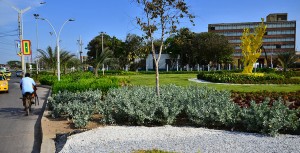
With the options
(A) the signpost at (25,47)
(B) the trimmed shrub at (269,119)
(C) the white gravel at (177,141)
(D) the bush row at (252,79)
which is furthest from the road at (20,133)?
(A) the signpost at (25,47)

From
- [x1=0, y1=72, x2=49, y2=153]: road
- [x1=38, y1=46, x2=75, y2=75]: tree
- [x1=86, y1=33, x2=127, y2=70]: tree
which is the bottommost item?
[x1=0, y1=72, x2=49, y2=153]: road

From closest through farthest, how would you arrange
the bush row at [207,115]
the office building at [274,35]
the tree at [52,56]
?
the bush row at [207,115] → the tree at [52,56] → the office building at [274,35]

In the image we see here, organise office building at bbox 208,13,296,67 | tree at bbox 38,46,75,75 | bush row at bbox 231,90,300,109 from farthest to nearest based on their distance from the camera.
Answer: office building at bbox 208,13,296,67 < tree at bbox 38,46,75,75 < bush row at bbox 231,90,300,109

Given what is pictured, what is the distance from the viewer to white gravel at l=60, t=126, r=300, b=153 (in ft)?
17.5

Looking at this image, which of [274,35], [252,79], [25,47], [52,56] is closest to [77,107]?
[252,79]

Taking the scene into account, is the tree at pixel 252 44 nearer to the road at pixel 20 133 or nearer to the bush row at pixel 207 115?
the bush row at pixel 207 115

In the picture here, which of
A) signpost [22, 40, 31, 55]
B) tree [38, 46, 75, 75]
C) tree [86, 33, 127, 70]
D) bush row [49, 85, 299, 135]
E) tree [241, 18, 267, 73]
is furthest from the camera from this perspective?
tree [86, 33, 127, 70]

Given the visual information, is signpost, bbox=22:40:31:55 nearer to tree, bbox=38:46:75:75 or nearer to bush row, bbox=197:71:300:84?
tree, bbox=38:46:75:75

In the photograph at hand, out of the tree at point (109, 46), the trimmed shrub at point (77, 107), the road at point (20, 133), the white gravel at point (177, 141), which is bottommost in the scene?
the road at point (20, 133)

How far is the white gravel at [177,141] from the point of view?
5.34 m

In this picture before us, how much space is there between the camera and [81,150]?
5590 millimetres

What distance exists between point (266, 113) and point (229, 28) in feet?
338

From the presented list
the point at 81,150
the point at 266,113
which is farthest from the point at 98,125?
the point at 266,113

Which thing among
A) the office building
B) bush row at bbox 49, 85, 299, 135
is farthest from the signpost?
the office building
